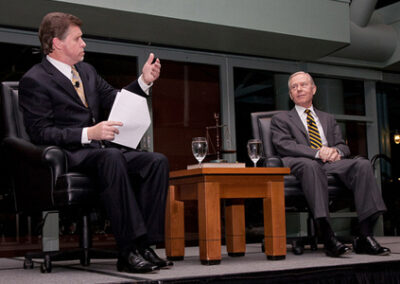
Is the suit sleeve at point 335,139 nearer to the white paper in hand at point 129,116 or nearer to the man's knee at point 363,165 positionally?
the man's knee at point 363,165

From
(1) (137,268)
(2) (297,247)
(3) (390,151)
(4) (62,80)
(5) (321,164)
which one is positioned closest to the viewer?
(1) (137,268)

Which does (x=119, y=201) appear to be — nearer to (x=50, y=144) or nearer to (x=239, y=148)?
(x=50, y=144)

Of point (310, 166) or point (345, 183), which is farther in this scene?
point (345, 183)

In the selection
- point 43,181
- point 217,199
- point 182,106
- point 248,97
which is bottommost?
point 217,199

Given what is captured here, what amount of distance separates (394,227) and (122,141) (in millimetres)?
5176

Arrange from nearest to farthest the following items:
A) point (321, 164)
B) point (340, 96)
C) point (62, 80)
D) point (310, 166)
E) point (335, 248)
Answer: point (62, 80)
point (335, 248)
point (310, 166)
point (321, 164)
point (340, 96)

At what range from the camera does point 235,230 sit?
11.4 feet

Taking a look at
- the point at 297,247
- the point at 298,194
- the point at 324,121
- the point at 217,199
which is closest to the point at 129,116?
the point at 217,199

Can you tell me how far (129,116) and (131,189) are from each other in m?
0.40

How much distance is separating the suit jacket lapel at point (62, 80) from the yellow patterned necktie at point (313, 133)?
1.74 meters

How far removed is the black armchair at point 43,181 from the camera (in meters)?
2.54

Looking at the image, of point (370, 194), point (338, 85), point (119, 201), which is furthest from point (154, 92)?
point (119, 201)

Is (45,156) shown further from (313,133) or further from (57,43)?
(313,133)

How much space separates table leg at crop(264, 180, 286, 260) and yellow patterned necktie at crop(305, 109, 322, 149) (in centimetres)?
83
